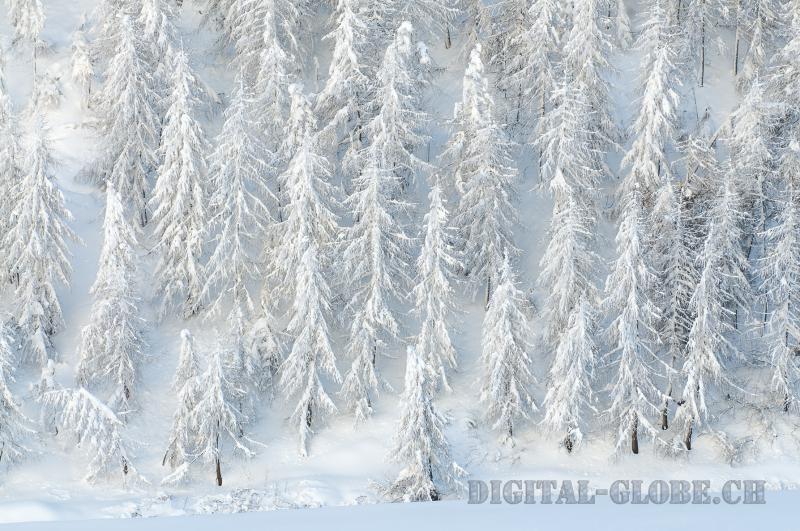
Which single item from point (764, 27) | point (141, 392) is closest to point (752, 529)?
point (141, 392)

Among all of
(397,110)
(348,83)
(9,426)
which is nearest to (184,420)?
(9,426)

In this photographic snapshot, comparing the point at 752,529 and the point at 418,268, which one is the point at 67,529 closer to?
the point at 752,529

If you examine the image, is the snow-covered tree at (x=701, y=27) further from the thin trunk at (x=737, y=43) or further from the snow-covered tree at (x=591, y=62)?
the snow-covered tree at (x=591, y=62)

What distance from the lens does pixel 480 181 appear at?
A: 30969 mm

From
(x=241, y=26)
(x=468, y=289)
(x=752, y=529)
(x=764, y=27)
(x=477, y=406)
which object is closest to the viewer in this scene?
(x=752, y=529)

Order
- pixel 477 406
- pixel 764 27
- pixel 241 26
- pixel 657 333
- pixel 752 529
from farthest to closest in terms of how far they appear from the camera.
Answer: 1. pixel 764 27
2. pixel 241 26
3. pixel 477 406
4. pixel 657 333
5. pixel 752 529

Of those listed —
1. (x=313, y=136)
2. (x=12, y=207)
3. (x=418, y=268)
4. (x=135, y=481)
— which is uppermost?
(x=313, y=136)

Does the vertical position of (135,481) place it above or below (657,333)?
below

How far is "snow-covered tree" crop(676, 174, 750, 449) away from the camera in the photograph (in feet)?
88.8

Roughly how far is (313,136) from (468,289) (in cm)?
935

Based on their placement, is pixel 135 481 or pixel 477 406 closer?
pixel 135 481

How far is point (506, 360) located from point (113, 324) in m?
14.6

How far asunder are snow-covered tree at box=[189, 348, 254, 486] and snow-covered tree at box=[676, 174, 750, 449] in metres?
16.3

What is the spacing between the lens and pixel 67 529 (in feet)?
20.6
